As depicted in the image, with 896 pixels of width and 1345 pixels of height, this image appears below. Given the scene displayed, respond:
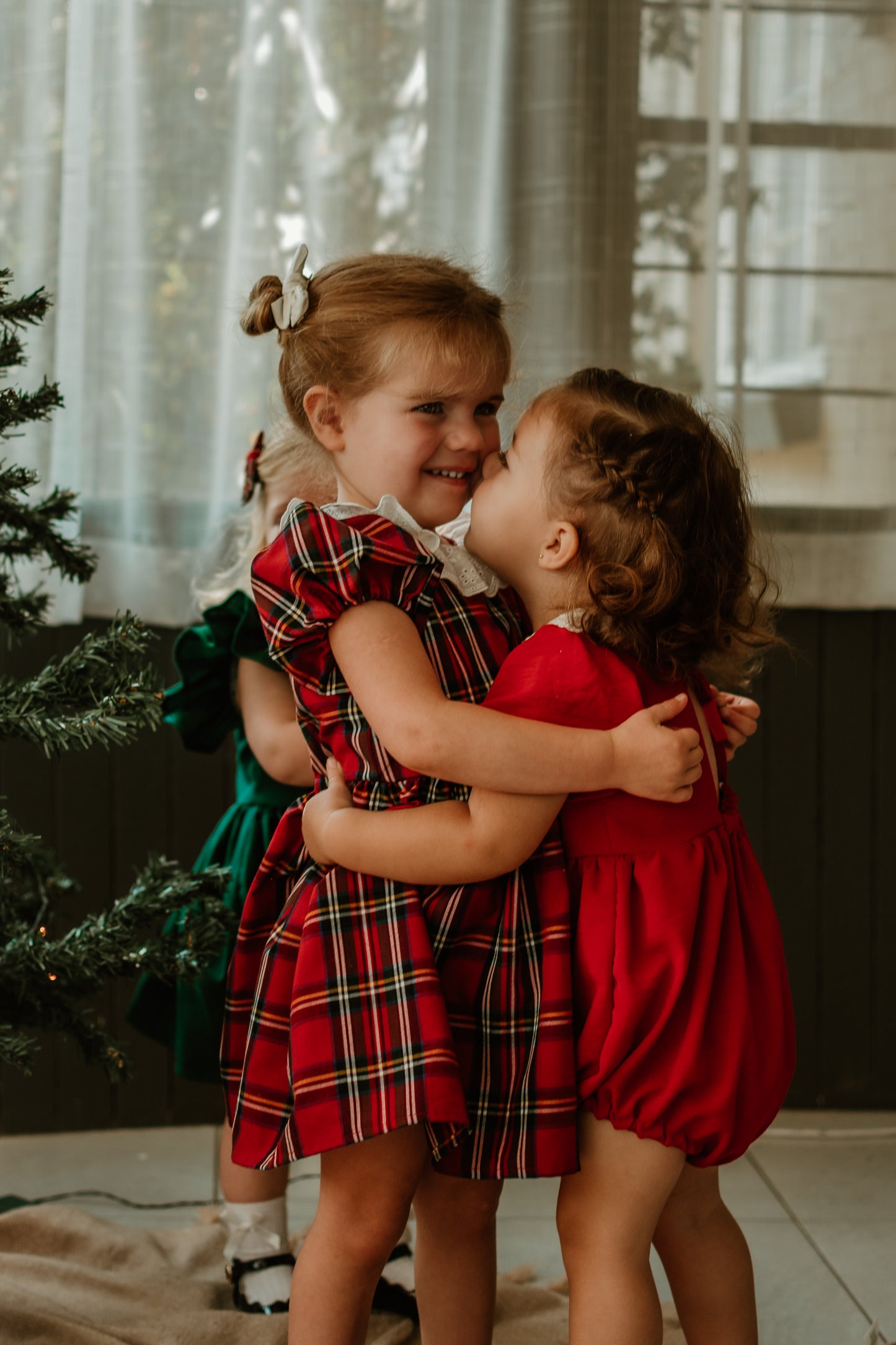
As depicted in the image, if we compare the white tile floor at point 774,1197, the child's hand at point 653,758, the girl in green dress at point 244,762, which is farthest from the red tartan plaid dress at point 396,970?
the white tile floor at point 774,1197

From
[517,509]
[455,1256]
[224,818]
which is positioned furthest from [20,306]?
[455,1256]

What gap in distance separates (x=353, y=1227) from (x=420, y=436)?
741mm

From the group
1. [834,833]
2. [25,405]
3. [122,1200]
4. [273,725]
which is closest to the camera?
[25,405]

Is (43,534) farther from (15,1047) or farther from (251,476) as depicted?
(15,1047)

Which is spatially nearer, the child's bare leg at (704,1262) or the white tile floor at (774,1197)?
the child's bare leg at (704,1262)

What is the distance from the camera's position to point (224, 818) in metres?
1.71

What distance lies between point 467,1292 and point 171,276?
160cm

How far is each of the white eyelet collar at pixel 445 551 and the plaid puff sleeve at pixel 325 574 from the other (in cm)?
2

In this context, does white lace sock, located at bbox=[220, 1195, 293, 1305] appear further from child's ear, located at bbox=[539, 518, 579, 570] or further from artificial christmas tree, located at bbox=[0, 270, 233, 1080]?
child's ear, located at bbox=[539, 518, 579, 570]

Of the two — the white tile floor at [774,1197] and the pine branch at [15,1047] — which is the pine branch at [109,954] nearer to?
the pine branch at [15,1047]

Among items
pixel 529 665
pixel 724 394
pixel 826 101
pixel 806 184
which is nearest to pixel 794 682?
pixel 724 394

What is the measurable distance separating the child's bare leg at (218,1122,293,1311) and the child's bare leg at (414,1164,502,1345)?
1.41 feet

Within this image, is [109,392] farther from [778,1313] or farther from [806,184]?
[778,1313]

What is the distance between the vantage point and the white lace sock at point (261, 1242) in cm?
153
